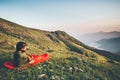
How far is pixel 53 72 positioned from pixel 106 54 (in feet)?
83.2

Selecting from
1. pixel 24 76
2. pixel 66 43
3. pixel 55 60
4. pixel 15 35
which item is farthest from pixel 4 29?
pixel 24 76

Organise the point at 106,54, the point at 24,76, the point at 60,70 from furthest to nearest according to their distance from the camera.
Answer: the point at 106,54, the point at 60,70, the point at 24,76

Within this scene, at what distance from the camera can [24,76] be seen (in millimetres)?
26844

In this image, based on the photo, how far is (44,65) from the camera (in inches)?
1146

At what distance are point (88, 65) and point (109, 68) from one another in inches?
122

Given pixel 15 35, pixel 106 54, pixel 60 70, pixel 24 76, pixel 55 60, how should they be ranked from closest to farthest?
pixel 24 76 → pixel 60 70 → pixel 55 60 → pixel 15 35 → pixel 106 54

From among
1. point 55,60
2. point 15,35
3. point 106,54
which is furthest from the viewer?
point 106,54

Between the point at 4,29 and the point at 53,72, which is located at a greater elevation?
the point at 4,29

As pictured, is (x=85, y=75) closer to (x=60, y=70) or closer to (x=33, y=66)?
(x=60, y=70)

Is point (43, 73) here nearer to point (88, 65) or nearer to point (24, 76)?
point (24, 76)

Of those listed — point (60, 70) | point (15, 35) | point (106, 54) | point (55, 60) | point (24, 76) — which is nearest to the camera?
point (24, 76)

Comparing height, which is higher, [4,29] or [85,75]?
[4,29]

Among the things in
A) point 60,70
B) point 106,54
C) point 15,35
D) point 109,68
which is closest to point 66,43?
point 106,54

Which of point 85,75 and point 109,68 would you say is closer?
point 85,75
